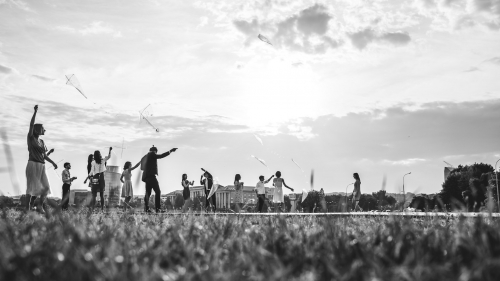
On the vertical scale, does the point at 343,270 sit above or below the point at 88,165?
below

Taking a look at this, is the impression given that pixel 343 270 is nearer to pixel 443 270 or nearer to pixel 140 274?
pixel 443 270

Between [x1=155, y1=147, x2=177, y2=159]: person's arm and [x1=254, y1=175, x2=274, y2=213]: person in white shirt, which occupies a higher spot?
[x1=155, y1=147, x2=177, y2=159]: person's arm

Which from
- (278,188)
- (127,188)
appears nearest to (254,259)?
(127,188)

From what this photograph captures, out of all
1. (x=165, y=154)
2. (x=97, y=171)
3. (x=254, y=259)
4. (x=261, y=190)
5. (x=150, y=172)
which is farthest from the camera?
(x=261, y=190)

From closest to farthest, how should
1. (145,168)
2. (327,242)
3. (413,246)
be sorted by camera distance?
(413,246) → (327,242) → (145,168)

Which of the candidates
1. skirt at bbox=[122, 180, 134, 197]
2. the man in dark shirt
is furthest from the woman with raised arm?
skirt at bbox=[122, 180, 134, 197]

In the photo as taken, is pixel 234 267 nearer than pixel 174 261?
Yes

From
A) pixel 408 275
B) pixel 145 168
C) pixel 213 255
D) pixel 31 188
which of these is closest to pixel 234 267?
pixel 213 255

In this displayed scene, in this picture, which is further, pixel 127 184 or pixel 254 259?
pixel 127 184

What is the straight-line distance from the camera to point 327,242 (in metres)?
3.82

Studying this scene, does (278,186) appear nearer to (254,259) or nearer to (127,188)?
(127,188)

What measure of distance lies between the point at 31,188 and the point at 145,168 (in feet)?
16.1

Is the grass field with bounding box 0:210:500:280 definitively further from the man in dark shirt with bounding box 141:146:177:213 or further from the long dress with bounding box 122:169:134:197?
the long dress with bounding box 122:169:134:197

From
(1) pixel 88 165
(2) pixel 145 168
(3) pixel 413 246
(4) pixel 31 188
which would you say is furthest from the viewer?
(1) pixel 88 165
